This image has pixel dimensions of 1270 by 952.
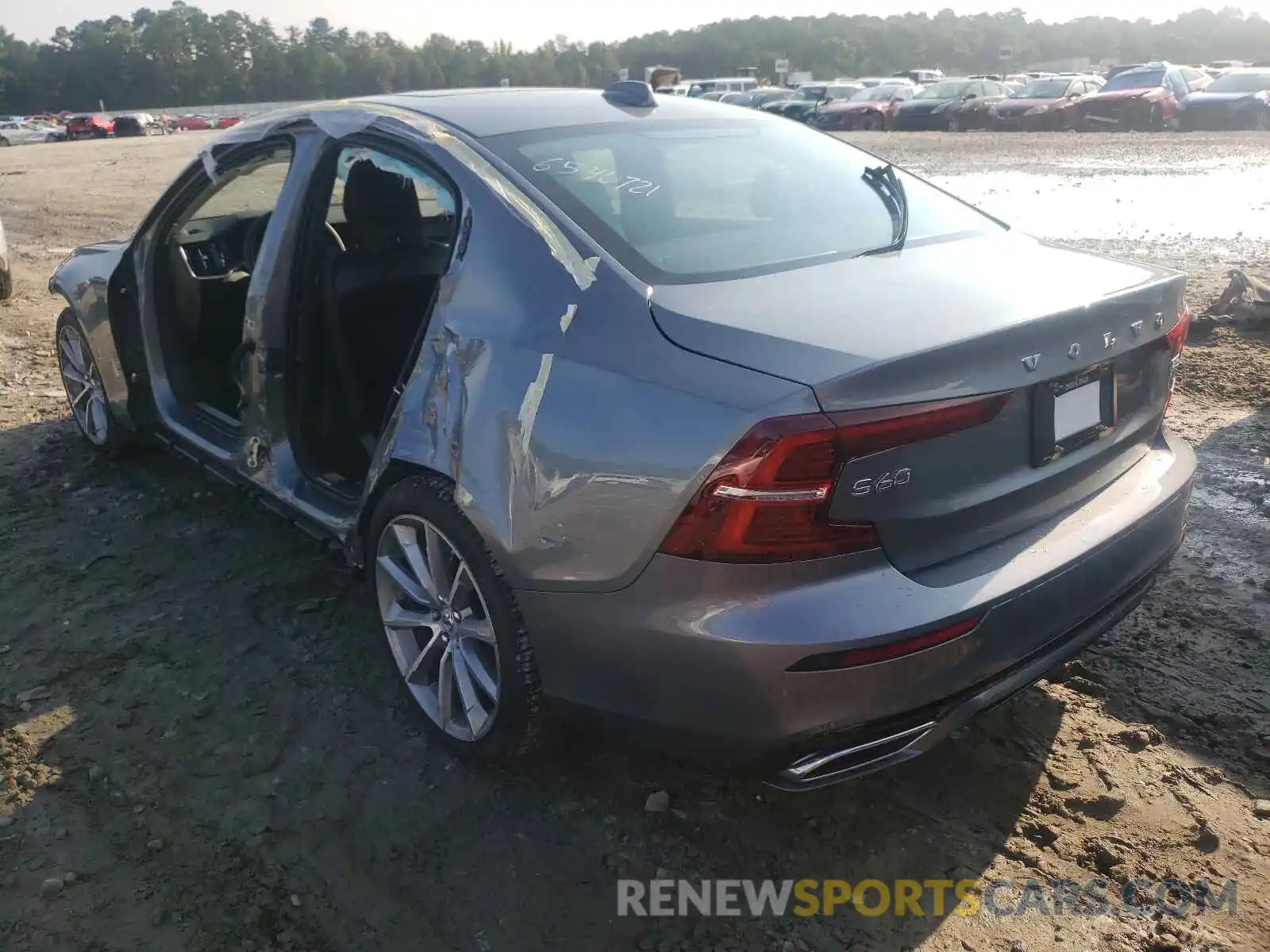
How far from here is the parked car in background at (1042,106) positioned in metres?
24.0

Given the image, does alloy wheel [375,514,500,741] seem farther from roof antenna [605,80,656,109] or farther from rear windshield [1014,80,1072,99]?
rear windshield [1014,80,1072,99]

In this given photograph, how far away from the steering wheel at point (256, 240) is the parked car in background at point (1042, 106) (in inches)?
933

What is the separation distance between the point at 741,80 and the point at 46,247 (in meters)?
41.3

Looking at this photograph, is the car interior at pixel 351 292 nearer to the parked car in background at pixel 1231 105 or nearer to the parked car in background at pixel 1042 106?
the parked car in background at pixel 1042 106

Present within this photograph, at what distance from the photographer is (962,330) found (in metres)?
2.16

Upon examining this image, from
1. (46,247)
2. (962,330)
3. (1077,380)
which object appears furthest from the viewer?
(46,247)

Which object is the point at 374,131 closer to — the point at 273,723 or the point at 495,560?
the point at 495,560

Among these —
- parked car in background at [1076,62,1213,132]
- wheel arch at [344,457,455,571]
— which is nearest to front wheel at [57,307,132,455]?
wheel arch at [344,457,455,571]

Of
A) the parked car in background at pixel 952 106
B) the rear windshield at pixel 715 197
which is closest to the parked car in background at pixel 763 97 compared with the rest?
the parked car in background at pixel 952 106

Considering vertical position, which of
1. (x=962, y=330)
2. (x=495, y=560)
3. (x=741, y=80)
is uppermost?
(x=741, y=80)

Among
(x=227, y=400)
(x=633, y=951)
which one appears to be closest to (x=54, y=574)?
(x=227, y=400)

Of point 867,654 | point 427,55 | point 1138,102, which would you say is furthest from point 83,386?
point 427,55

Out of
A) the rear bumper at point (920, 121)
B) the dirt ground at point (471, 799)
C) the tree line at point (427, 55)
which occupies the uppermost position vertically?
the tree line at point (427, 55)

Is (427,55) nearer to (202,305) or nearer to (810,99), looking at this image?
(810,99)
